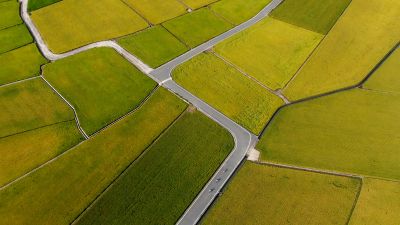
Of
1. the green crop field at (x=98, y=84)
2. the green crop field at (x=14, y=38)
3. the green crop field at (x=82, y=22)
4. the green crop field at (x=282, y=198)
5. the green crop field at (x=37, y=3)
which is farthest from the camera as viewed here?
the green crop field at (x=37, y=3)

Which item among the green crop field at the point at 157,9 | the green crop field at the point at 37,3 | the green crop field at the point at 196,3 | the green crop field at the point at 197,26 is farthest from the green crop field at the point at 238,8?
the green crop field at the point at 37,3

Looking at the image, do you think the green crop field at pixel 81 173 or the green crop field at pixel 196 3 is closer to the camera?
the green crop field at pixel 81 173

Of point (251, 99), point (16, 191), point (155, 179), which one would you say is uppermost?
point (251, 99)

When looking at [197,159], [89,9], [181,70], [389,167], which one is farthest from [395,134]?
[89,9]

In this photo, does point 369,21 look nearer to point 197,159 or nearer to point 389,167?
point 389,167

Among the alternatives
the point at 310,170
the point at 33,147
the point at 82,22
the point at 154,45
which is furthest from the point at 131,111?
the point at 310,170

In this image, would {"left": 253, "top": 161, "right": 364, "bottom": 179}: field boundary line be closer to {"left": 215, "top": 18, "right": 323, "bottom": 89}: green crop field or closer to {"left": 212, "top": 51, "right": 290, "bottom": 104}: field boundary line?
{"left": 212, "top": 51, "right": 290, "bottom": 104}: field boundary line

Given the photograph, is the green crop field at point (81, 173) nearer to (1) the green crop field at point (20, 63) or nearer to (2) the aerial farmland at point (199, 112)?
(2) the aerial farmland at point (199, 112)
